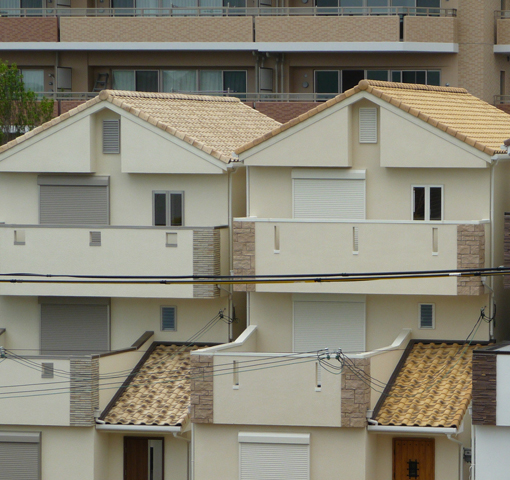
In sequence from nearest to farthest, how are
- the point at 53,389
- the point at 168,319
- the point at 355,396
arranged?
A: 1. the point at 355,396
2. the point at 53,389
3. the point at 168,319

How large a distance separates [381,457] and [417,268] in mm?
4561

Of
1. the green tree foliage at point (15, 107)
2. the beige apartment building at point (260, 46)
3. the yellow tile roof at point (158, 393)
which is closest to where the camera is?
the yellow tile roof at point (158, 393)

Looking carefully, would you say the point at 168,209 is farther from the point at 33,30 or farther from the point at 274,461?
the point at 33,30

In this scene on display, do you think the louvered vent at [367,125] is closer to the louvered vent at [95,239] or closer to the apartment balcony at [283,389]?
the apartment balcony at [283,389]

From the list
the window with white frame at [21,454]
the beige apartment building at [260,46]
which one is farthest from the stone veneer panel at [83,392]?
the beige apartment building at [260,46]

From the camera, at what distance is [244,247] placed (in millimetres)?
31203

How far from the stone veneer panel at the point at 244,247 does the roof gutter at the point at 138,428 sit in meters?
4.39

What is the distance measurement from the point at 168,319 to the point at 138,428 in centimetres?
460

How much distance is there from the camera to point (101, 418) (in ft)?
97.7

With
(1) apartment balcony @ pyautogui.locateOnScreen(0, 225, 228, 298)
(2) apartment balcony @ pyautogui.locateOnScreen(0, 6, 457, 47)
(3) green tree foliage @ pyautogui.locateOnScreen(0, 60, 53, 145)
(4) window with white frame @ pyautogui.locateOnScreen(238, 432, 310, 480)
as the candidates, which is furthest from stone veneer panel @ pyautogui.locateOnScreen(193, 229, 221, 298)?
(2) apartment balcony @ pyautogui.locateOnScreen(0, 6, 457, 47)

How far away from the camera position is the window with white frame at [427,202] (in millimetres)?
31055

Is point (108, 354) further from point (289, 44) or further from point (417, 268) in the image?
point (289, 44)

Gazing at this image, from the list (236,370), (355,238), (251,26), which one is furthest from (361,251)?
(251,26)

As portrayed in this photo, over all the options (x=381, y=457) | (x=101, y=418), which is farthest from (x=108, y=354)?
(x=381, y=457)
